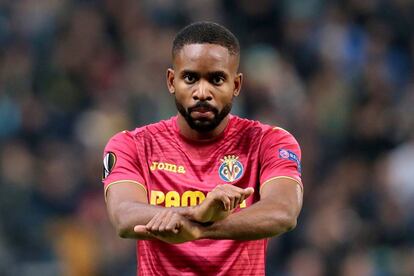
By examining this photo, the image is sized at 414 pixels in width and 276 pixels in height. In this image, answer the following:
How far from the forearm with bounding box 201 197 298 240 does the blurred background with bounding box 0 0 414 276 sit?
5793 mm

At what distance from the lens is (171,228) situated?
5176 millimetres

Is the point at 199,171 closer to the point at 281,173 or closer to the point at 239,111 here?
the point at 281,173

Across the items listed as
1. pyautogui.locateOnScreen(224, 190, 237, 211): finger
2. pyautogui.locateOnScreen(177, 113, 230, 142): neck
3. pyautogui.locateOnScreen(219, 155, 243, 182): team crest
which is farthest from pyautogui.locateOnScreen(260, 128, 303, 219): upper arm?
pyautogui.locateOnScreen(224, 190, 237, 211): finger

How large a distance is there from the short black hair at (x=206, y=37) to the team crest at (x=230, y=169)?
0.53 m

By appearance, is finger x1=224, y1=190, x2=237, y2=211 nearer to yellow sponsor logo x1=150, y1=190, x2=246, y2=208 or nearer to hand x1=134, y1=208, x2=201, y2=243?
hand x1=134, y1=208, x2=201, y2=243

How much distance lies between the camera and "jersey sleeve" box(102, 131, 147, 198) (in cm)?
582

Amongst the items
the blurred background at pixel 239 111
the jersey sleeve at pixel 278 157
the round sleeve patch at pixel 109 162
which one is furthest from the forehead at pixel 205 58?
the blurred background at pixel 239 111

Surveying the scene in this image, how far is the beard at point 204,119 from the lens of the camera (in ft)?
18.9

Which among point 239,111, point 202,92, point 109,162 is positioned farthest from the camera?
point 239,111

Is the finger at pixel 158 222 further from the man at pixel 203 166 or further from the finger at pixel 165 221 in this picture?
the man at pixel 203 166

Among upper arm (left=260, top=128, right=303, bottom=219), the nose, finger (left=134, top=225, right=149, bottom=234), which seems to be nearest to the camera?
finger (left=134, top=225, right=149, bottom=234)

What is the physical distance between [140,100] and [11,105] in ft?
5.08

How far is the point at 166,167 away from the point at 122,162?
218 millimetres

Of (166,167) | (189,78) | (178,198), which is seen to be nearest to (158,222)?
(178,198)
